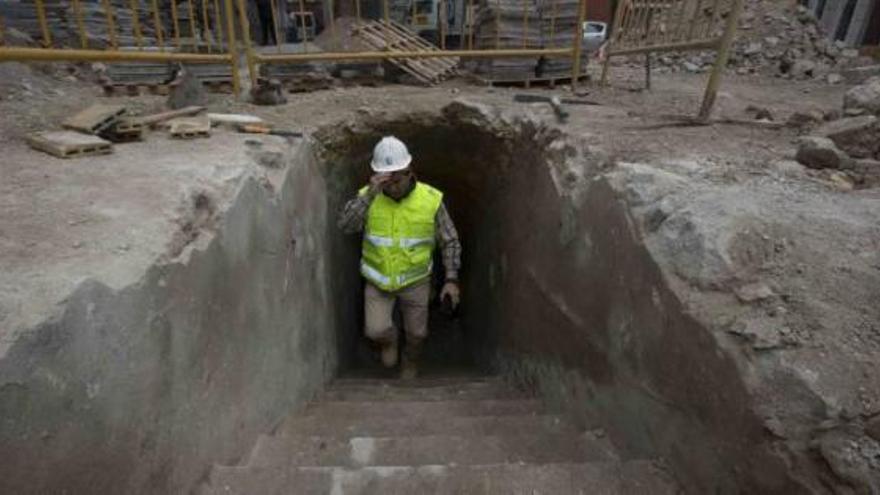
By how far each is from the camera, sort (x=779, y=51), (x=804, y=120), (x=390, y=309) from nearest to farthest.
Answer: (x=804, y=120), (x=390, y=309), (x=779, y=51)

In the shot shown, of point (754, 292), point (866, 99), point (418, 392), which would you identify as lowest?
point (418, 392)

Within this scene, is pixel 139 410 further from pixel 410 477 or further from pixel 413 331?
pixel 413 331

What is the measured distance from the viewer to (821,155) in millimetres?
2871

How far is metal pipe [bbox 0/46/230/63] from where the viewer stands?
283 centimetres

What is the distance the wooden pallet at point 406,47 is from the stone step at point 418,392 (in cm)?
323

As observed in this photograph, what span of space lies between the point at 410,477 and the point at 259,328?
3.83 feet

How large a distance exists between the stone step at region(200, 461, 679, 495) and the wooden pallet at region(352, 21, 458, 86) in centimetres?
438

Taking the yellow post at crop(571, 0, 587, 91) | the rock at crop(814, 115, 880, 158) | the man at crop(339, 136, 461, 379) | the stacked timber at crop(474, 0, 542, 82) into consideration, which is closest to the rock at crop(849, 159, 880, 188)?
the rock at crop(814, 115, 880, 158)

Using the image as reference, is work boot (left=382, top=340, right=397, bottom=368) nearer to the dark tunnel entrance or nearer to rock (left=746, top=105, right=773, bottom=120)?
the dark tunnel entrance

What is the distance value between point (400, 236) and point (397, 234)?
0.03 meters

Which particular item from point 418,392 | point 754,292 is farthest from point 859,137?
point 418,392

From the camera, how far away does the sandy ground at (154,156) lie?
1759 millimetres

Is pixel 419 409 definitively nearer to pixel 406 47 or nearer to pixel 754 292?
pixel 754 292

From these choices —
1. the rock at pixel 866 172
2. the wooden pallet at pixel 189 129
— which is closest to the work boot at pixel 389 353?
the wooden pallet at pixel 189 129
